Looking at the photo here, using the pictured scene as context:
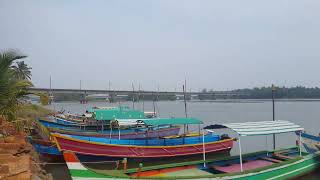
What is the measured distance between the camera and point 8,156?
7.33 metres

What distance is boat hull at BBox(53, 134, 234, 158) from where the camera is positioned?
1495 centimetres

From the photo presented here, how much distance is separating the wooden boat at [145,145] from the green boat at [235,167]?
5.65ft

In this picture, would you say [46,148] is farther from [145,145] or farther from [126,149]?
[145,145]

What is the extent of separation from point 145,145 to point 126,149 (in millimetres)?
1421

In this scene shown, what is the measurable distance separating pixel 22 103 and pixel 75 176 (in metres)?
3.47

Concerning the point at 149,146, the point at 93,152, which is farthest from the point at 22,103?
the point at 149,146

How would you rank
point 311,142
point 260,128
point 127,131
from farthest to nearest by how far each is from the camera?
point 127,131 < point 311,142 < point 260,128

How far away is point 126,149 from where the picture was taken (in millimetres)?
16078

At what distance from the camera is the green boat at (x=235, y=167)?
9.44m

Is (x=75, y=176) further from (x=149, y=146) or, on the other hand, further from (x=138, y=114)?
(x=138, y=114)

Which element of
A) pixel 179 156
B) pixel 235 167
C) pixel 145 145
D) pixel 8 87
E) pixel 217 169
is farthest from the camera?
pixel 179 156

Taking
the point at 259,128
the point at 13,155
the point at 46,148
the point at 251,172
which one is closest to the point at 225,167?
the point at 251,172

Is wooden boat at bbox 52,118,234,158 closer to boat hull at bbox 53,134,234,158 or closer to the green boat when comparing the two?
boat hull at bbox 53,134,234,158

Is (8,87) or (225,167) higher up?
(8,87)
